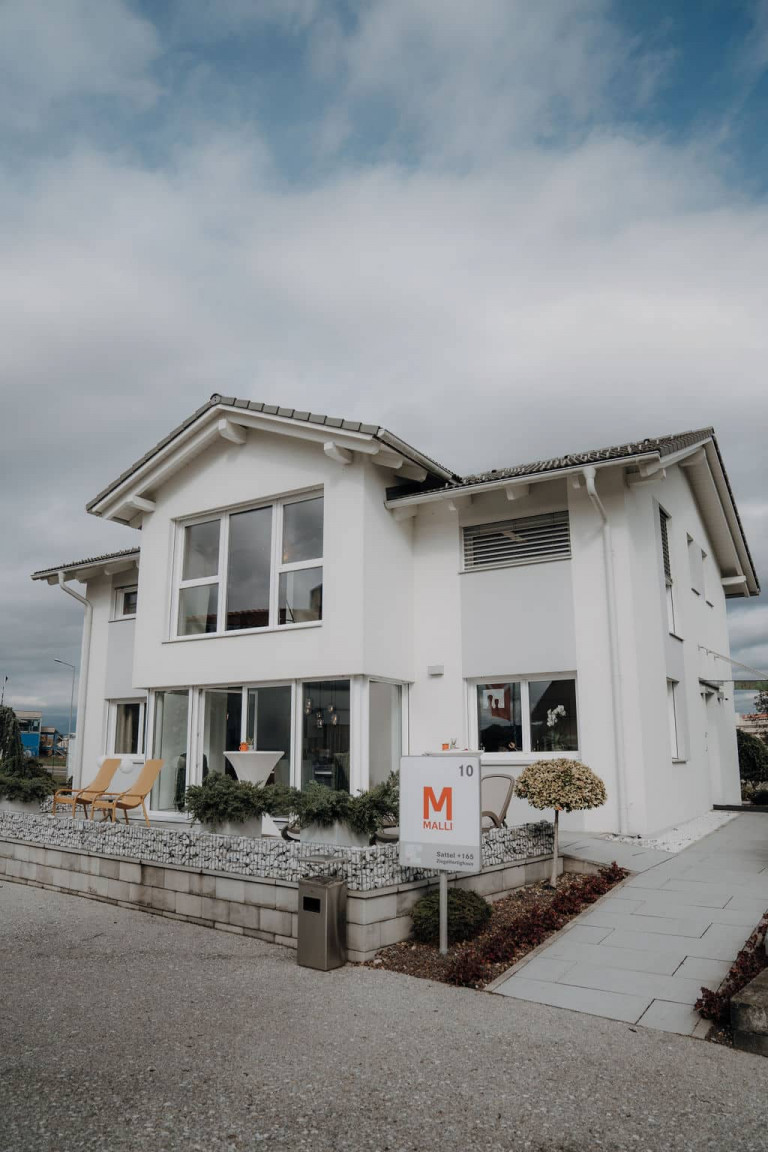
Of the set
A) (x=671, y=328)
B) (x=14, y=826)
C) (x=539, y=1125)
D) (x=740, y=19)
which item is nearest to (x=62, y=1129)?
(x=539, y=1125)

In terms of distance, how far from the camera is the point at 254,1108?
374 cm

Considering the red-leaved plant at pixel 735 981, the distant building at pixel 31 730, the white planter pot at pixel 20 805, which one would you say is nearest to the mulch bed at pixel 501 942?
the red-leaved plant at pixel 735 981

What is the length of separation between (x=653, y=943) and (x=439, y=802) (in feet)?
6.72

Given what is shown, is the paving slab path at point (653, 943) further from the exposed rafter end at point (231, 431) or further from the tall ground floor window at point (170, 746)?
the exposed rafter end at point (231, 431)

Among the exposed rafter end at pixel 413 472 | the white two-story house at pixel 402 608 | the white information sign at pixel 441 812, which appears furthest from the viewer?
the exposed rafter end at pixel 413 472

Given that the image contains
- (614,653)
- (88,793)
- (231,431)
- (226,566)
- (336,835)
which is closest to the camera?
(336,835)

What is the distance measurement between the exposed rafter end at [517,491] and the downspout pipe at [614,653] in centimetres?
100

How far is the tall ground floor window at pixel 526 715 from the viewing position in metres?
11.5

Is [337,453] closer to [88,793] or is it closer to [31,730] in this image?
[88,793]

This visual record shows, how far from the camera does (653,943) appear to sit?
6305mm

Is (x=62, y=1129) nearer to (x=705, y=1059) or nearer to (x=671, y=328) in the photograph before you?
(x=705, y=1059)

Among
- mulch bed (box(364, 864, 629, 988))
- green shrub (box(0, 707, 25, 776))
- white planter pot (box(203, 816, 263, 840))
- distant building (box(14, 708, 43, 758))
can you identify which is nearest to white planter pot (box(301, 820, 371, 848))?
white planter pot (box(203, 816, 263, 840))

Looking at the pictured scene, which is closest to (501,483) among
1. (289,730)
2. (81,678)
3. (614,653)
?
(614,653)

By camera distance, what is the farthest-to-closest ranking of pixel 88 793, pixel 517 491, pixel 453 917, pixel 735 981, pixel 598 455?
pixel 517 491 < pixel 88 793 < pixel 598 455 < pixel 453 917 < pixel 735 981
